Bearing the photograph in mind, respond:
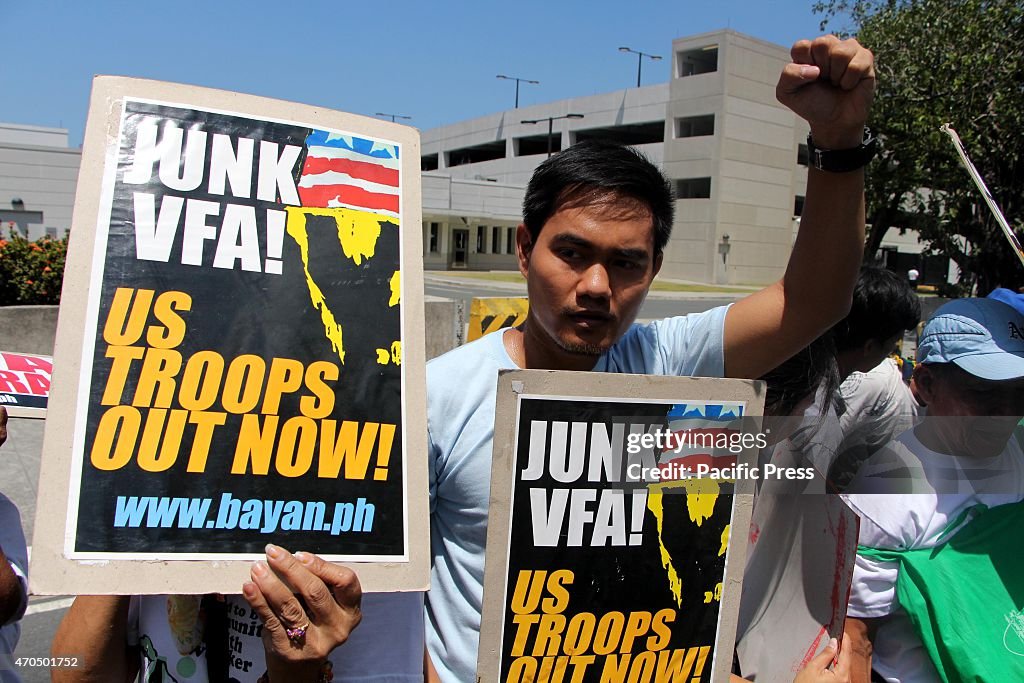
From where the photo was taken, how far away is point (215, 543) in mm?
1152

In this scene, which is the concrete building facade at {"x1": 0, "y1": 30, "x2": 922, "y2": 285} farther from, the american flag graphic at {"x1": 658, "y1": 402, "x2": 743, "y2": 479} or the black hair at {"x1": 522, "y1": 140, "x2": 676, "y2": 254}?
the american flag graphic at {"x1": 658, "y1": 402, "x2": 743, "y2": 479}

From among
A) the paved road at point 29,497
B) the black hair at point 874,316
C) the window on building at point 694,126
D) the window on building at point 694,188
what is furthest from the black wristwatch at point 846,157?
the window on building at point 694,126

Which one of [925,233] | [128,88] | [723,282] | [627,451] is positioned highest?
[723,282]

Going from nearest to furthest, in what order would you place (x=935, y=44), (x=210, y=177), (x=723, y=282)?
(x=210, y=177)
(x=935, y=44)
(x=723, y=282)

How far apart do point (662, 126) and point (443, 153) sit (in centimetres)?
2238

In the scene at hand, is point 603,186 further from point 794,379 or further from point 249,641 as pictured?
point 249,641

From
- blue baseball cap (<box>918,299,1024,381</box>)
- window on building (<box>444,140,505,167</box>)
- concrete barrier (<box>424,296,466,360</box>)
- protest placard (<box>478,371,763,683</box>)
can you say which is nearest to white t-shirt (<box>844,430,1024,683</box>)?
blue baseball cap (<box>918,299,1024,381</box>)

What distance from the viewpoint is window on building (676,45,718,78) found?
43.8 metres

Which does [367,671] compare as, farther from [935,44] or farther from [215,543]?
[935,44]

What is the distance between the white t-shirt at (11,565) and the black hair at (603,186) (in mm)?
1320

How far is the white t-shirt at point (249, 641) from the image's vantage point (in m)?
1.37

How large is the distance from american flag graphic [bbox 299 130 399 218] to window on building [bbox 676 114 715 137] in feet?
147

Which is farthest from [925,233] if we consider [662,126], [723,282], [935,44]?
[662,126]

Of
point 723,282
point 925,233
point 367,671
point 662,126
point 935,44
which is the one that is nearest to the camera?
point 367,671
